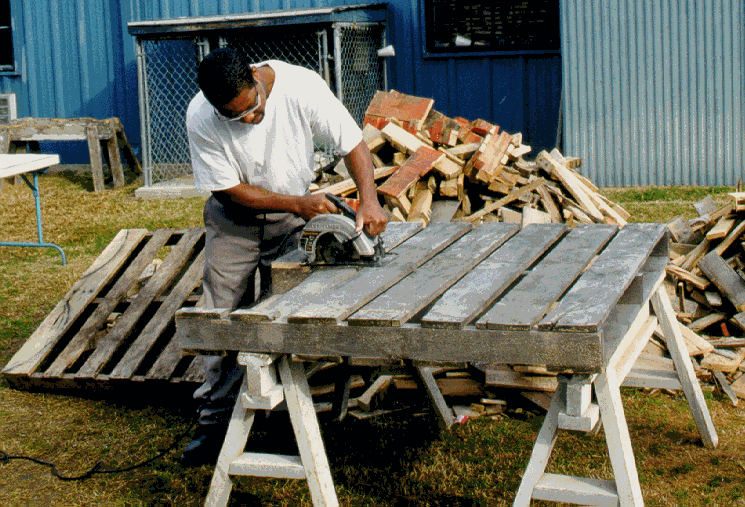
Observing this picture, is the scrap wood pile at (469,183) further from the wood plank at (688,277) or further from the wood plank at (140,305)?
the wood plank at (140,305)

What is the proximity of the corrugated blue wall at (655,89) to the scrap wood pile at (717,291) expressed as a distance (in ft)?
16.3

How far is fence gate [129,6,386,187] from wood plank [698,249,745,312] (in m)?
5.75

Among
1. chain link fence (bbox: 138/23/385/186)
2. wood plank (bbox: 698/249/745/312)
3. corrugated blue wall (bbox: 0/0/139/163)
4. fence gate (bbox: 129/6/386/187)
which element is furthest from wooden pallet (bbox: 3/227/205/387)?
corrugated blue wall (bbox: 0/0/139/163)

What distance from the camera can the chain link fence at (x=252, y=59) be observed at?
37.8ft

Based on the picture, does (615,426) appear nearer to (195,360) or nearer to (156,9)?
(195,360)

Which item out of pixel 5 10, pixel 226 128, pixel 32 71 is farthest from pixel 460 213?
pixel 5 10

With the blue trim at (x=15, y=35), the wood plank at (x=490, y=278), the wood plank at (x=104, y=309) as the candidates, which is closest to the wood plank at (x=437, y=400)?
the wood plank at (x=490, y=278)

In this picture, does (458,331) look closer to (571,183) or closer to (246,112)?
(246,112)

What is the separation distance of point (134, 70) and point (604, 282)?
1179 centimetres

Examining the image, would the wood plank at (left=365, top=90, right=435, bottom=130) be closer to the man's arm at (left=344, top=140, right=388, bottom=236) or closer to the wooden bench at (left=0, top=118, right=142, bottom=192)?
the man's arm at (left=344, top=140, right=388, bottom=236)

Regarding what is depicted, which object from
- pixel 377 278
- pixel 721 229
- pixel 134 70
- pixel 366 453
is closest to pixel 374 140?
pixel 721 229

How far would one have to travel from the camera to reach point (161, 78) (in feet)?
42.9

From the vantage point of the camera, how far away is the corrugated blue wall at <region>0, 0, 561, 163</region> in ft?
39.3

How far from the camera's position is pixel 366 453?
430 cm
